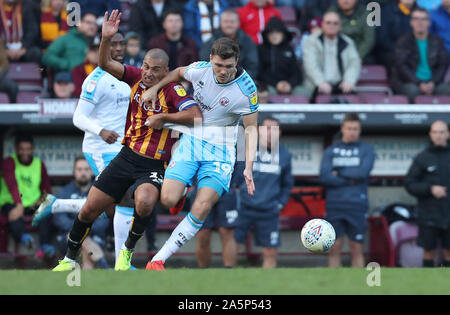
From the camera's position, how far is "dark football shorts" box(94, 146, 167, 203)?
299 inches

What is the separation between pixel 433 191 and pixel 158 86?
4.61 metres

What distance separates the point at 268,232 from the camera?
34.8 ft

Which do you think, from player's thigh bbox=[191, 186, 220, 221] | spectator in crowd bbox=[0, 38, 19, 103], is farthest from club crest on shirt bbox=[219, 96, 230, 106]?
spectator in crowd bbox=[0, 38, 19, 103]

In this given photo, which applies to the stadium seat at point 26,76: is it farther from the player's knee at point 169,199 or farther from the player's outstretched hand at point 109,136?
the player's knee at point 169,199

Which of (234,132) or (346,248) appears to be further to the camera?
(346,248)

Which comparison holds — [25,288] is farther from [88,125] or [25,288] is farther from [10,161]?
[10,161]

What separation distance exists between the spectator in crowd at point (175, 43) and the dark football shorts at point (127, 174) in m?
3.87

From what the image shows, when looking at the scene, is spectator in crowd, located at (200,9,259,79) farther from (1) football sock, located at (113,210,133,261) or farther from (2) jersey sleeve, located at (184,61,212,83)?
(2) jersey sleeve, located at (184,61,212,83)

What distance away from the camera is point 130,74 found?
7.67 metres

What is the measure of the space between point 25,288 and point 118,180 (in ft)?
6.03

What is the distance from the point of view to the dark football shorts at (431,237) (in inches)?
419

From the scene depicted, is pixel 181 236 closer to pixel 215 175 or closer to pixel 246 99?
pixel 215 175

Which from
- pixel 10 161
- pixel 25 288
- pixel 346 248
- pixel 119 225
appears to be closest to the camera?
pixel 25 288

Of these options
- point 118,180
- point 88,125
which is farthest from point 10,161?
point 118,180
